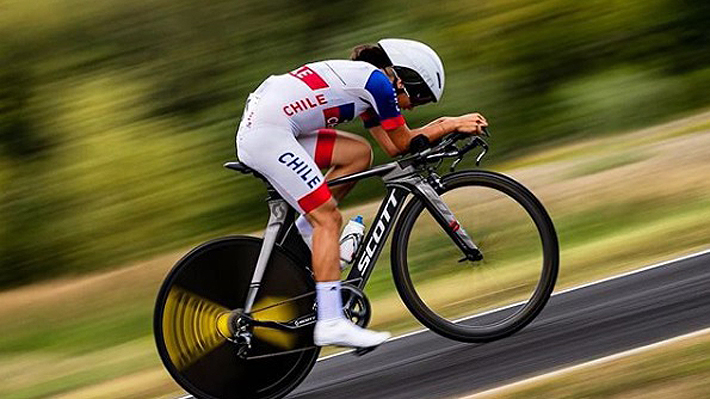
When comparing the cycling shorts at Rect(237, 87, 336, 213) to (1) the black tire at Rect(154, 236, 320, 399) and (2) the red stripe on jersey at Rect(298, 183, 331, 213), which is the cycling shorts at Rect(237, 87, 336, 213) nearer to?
(2) the red stripe on jersey at Rect(298, 183, 331, 213)

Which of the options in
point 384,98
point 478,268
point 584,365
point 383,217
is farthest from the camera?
point 478,268

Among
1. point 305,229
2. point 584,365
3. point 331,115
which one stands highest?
point 331,115

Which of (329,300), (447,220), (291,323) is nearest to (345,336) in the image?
(329,300)

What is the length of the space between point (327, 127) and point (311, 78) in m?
0.27

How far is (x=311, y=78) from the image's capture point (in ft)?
18.7

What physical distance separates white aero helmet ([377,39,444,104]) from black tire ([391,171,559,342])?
1.40 feet

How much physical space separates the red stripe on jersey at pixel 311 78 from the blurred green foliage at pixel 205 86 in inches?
202

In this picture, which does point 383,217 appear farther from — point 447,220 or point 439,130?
point 439,130

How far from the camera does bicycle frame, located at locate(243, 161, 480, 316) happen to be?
5.84m

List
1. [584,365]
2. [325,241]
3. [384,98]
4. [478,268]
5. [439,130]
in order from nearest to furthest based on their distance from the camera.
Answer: [584,365] < [384,98] < [325,241] < [439,130] < [478,268]

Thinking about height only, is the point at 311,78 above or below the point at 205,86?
below

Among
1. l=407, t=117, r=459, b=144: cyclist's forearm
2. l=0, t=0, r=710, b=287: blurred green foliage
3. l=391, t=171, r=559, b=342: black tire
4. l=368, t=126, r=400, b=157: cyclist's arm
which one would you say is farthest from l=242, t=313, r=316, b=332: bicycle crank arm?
l=0, t=0, r=710, b=287: blurred green foliage

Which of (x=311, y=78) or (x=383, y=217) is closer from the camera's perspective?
(x=311, y=78)

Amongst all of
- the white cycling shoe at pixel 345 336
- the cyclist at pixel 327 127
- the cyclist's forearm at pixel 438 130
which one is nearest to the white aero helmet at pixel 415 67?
the cyclist at pixel 327 127
